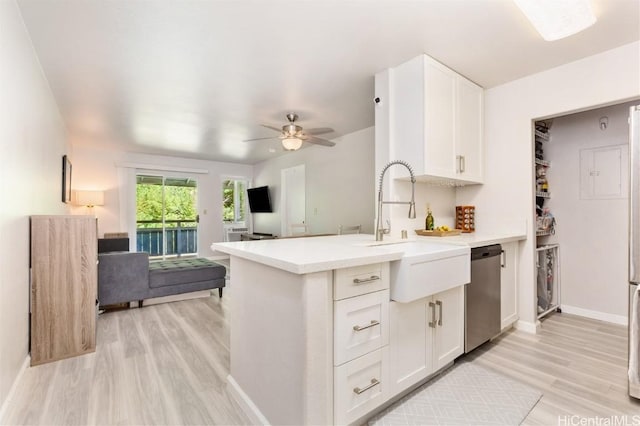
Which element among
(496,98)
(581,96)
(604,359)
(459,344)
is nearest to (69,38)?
(459,344)

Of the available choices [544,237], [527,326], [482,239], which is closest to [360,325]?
[482,239]

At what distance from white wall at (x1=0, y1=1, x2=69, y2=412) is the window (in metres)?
4.91

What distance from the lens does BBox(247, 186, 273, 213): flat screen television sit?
22.9 feet

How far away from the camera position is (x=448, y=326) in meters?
1.93

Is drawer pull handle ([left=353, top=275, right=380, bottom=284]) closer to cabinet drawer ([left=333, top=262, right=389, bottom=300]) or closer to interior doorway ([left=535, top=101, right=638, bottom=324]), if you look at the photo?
cabinet drawer ([left=333, top=262, right=389, bottom=300])

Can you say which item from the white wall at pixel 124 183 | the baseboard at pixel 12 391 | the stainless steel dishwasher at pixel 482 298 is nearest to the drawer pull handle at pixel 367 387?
the stainless steel dishwasher at pixel 482 298

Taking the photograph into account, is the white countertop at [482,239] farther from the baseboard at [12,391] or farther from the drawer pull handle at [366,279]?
the baseboard at [12,391]

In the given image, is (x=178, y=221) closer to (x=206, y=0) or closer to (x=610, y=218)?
(x=206, y=0)

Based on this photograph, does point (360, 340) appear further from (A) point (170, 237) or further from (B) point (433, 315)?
(A) point (170, 237)

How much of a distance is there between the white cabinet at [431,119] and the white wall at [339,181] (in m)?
1.82

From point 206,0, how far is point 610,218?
12.9ft

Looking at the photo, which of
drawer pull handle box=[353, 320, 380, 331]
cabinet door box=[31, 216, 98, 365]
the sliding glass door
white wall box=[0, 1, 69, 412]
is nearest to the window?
the sliding glass door

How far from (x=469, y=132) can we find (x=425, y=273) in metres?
1.91

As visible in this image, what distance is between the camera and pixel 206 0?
1770mm
